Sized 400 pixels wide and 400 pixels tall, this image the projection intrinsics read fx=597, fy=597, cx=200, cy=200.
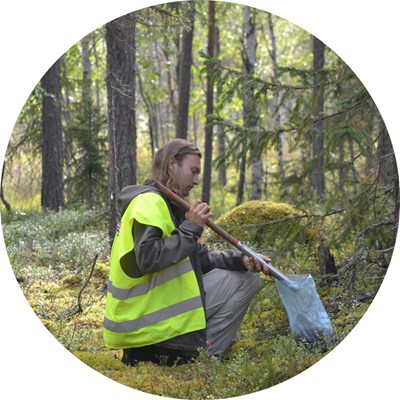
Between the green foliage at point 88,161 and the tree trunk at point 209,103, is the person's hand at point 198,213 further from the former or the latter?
Result: the tree trunk at point 209,103

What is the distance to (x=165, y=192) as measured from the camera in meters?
4.04

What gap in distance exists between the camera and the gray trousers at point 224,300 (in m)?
4.41

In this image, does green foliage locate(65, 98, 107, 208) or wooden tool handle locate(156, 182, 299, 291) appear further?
green foliage locate(65, 98, 107, 208)

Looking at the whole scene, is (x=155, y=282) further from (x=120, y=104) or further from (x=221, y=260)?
(x=120, y=104)

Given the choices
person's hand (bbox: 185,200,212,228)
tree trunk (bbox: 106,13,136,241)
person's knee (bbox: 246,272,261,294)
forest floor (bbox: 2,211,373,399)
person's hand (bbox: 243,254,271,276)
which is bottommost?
forest floor (bbox: 2,211,373,399)

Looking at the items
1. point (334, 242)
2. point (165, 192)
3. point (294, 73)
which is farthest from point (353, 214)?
point (165, 192)

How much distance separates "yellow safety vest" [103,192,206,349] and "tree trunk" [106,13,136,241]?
285 cm

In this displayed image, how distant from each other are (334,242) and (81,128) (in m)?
6.96

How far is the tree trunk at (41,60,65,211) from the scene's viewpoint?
1040 centimetres

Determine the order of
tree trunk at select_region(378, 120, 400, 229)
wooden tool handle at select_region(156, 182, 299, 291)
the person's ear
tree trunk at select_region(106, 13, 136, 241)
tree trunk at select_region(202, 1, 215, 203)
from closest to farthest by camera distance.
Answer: wooden tool handle at select_region(156, 182, 299, 291) < the person's ear < tree trunk at select_region(378, 120, 400, 229) < tree trunk at select_region(106, 13, 136, 241) < tree trunk at select_region(202, 1, 215, 203)

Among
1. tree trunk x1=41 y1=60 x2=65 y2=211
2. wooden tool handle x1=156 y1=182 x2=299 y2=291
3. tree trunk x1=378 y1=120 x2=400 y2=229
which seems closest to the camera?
wooden tool handle x1=156 y1=182 x2=299 y2=291

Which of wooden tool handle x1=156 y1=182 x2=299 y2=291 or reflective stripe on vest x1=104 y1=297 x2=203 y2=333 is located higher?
wooden tool handle x1=156 y1=182 x2=299 y2=291

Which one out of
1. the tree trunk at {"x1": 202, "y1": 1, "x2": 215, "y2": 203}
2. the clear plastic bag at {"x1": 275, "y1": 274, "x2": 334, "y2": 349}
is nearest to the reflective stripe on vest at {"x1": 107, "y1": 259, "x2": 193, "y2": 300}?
the clear plastic bag at {"x1": 275, "y1": 274, "x2": 334, "y2": 349}

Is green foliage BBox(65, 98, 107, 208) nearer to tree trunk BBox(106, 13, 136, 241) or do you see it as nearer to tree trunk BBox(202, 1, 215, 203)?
tree trunk BBox(202, 1, 215, 203)
